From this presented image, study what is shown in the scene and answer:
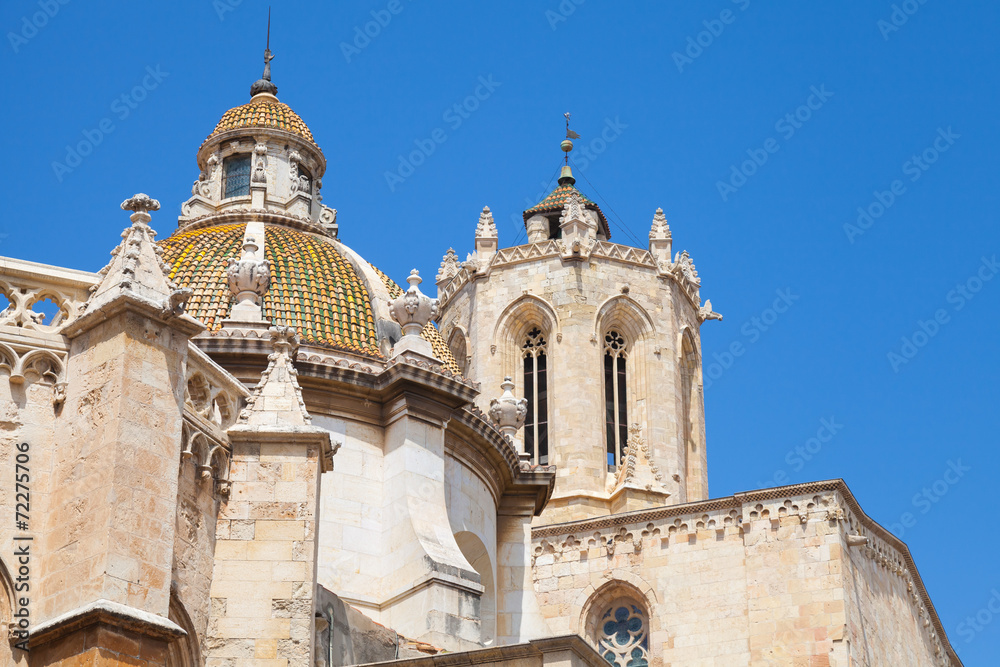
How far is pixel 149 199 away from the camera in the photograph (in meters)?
12.6

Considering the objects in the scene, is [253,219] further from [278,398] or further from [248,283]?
[278,398]

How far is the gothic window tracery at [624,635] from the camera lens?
33344 millimetres

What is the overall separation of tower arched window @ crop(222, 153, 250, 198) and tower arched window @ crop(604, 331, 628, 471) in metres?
19.8

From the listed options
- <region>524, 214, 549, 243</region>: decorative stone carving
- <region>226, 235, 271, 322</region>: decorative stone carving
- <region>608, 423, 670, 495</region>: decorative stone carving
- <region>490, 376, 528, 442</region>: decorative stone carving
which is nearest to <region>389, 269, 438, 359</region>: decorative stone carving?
<region>226, 235, 271, 322</region>: decorative stone carving

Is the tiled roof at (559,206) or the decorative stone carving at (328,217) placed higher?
the tiled roof at (559,206)

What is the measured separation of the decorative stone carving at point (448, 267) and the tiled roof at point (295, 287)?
25.6m

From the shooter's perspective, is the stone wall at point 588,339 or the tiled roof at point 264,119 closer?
the tiled roof at point 264,119

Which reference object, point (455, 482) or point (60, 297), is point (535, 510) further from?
point (60, 297)

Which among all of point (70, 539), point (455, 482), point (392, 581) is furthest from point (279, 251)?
point (70, 539)

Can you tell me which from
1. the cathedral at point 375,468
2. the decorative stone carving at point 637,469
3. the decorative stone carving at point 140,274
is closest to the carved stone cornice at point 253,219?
the cathedral at point 375,468

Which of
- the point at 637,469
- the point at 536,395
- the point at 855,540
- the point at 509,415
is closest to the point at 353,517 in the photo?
the point at 509,415

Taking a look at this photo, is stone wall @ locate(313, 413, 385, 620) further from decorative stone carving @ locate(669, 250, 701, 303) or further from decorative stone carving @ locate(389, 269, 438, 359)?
decorative stone carving @ locate(669, 250, 701, 303)

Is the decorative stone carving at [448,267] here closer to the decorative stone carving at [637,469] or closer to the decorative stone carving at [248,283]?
the decorative stone carving at [637,469]

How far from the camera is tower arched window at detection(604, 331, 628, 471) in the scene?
160 ft
